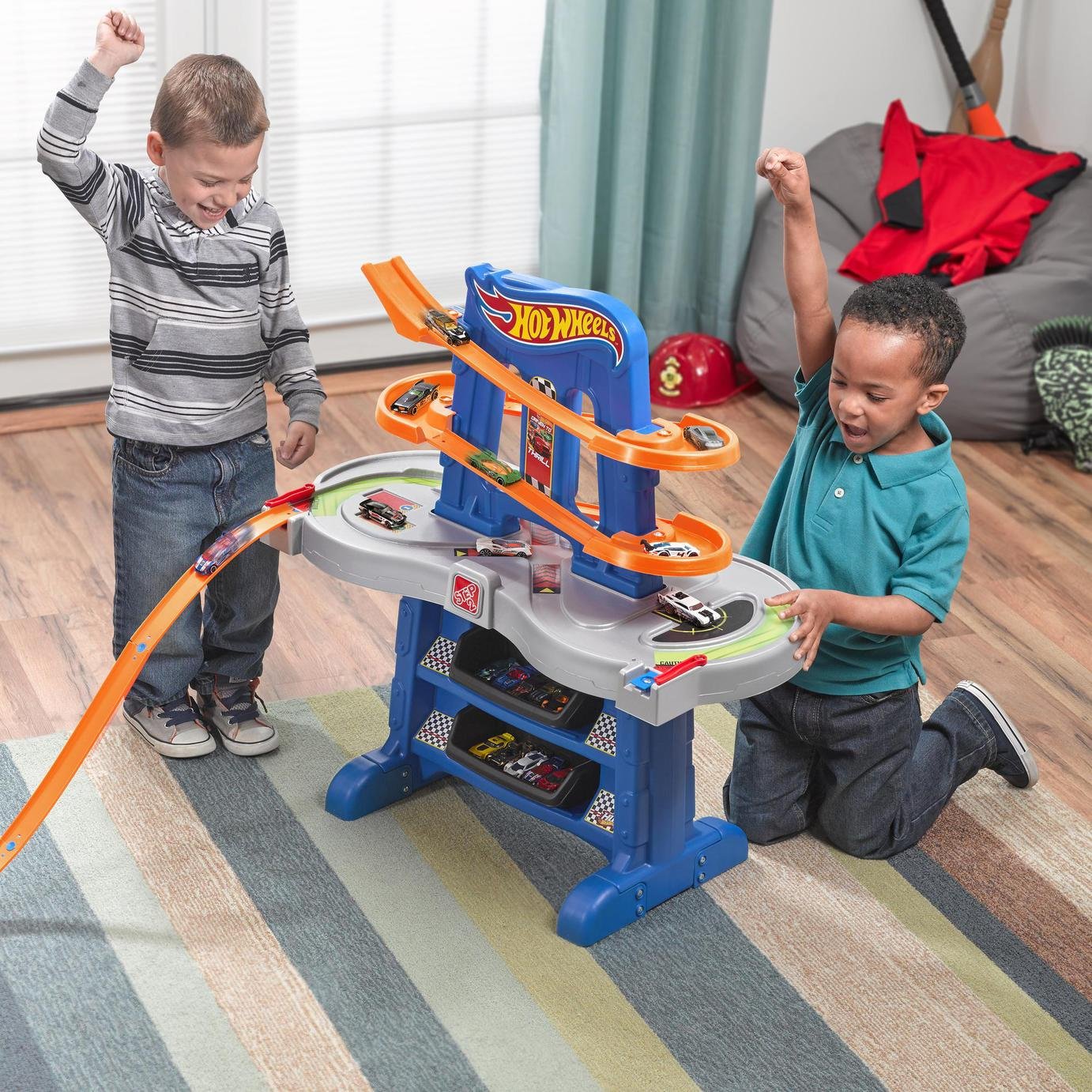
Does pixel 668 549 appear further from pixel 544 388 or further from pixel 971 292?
pixel 971 292

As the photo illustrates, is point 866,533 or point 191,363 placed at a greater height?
point 191,363

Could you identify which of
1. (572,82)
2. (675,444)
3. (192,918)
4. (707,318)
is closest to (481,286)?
(675,444)

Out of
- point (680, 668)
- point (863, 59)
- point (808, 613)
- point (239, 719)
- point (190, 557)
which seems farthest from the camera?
point (863, 59)

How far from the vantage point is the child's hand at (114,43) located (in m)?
1.63

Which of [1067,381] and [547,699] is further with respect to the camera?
[1067,381]

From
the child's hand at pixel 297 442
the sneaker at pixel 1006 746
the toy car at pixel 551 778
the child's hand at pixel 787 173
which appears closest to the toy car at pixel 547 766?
the toy car at pixel 551 778

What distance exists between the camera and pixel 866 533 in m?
1.73

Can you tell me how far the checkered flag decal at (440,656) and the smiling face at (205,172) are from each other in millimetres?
553

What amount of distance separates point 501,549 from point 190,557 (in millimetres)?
456

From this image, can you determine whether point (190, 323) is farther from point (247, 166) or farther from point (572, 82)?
point (572, 82)

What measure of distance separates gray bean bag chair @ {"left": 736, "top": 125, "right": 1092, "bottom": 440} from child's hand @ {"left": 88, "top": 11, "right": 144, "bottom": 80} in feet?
5.46

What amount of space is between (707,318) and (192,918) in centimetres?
202

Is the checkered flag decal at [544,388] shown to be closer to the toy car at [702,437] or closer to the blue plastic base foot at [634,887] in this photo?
the toy car at [702,437]

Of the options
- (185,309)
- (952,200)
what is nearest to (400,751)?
(185,309)
